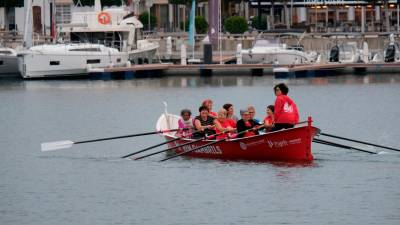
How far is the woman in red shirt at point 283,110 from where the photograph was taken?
1357 inches

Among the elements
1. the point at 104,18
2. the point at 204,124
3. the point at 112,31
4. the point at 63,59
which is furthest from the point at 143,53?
the point at 204,124

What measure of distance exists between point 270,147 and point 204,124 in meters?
2.34

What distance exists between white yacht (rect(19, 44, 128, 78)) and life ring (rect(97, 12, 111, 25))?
2.38 m

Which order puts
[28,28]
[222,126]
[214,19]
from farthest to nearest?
[214,19], [28,28], [222,126]

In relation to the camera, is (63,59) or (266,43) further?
(266,43)

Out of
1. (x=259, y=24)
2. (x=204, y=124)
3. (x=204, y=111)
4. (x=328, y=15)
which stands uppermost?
(x=328, y=15)

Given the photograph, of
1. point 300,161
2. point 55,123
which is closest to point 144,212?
point 300,161

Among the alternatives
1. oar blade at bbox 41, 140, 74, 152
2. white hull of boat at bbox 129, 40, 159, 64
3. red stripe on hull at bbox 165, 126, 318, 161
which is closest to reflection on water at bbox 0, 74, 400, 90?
white hull of boat at bbox 129, 40, 159, 64

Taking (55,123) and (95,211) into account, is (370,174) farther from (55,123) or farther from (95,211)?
(55,123)

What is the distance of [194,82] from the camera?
73.6 meters

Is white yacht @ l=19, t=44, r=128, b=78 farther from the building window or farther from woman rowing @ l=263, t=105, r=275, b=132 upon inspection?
woman rowing @ l=263, t=105, r=275, b=132

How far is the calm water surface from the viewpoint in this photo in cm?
3036

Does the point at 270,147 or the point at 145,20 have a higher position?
the point at 145,20

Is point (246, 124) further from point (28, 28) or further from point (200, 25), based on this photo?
point (200, 25)
